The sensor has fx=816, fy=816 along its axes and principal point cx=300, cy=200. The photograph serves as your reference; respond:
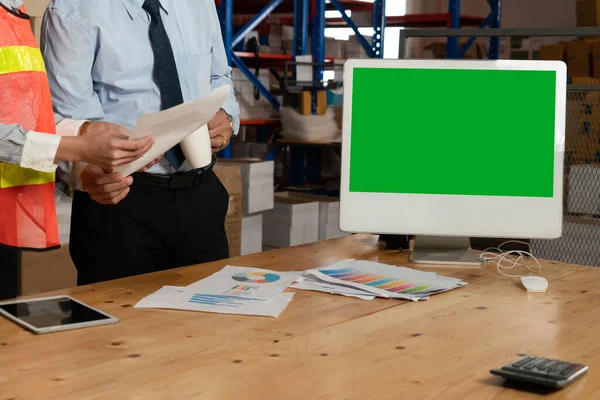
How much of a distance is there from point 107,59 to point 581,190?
1995mm

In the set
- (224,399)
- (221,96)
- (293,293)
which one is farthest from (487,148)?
(224,399)

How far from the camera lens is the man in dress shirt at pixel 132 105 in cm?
191

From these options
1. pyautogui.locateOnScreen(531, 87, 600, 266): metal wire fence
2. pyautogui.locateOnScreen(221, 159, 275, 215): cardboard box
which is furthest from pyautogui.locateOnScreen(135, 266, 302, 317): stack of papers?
pyautogui.locateOnScreen(221, 159, 275, 215): cardboard box

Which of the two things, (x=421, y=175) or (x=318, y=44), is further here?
(x=318, y=44)

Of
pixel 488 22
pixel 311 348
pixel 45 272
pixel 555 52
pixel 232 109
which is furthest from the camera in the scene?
pixel 488 22

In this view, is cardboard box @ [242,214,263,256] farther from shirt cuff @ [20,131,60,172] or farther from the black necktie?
shirt cuff @ [20,131,60,172]

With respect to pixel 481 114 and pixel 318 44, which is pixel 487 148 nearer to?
pixel 481 114

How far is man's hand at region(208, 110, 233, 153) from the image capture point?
2072 mm

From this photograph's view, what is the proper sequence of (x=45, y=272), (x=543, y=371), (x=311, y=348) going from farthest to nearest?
1. (x=45, y=272)
2. (x=311, y=348)
3. (x=543, y=371)

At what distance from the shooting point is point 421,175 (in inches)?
77.0

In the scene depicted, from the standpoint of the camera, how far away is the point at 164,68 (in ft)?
6.56

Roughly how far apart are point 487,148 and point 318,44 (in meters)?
3.73

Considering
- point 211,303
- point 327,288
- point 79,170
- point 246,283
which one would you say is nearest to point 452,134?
point 327,288

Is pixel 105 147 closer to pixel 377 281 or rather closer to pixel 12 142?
pixel 12 142
